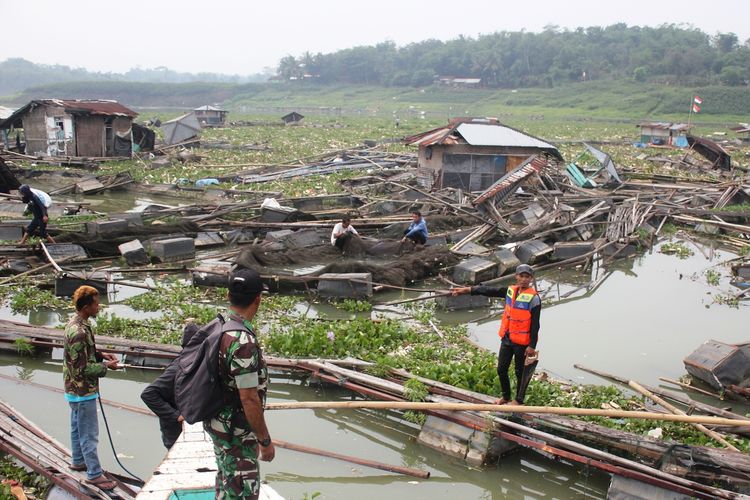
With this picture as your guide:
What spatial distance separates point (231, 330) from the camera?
3.76 m

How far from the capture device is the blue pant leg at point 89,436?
5.38 m

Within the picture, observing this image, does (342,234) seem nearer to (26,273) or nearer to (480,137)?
(26,273)

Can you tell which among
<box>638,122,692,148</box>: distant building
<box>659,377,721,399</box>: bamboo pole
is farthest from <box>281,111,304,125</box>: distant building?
<box>659,377,721,399</box>: bamboo pole

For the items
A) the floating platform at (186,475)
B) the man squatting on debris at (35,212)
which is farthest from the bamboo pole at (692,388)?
the man squatting on debris at (35,212)

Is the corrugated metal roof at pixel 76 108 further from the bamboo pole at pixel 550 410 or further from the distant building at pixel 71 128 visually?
the bamboo pole at pixel 550 410

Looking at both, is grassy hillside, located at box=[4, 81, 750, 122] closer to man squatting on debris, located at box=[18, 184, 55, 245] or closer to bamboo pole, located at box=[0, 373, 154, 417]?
man squatting on debris, located at box=[18, 184, 55, 245]

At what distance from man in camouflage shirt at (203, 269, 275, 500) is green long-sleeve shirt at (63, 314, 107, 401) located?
6.52ft

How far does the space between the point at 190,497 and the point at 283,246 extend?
990 cm

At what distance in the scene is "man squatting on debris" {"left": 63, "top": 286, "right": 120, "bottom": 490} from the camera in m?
5.31

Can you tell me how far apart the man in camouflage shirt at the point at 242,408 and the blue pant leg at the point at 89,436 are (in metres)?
1.93

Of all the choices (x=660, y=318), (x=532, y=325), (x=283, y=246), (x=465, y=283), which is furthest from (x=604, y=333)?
(x=283, y=246)

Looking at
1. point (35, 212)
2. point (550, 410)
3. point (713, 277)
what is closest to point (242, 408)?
point (550, 410)

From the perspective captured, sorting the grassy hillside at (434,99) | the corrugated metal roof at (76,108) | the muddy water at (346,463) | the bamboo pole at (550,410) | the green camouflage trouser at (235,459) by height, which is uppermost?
the grassy hillside at (434,99)

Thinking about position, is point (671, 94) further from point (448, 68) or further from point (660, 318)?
point (660, 318)
